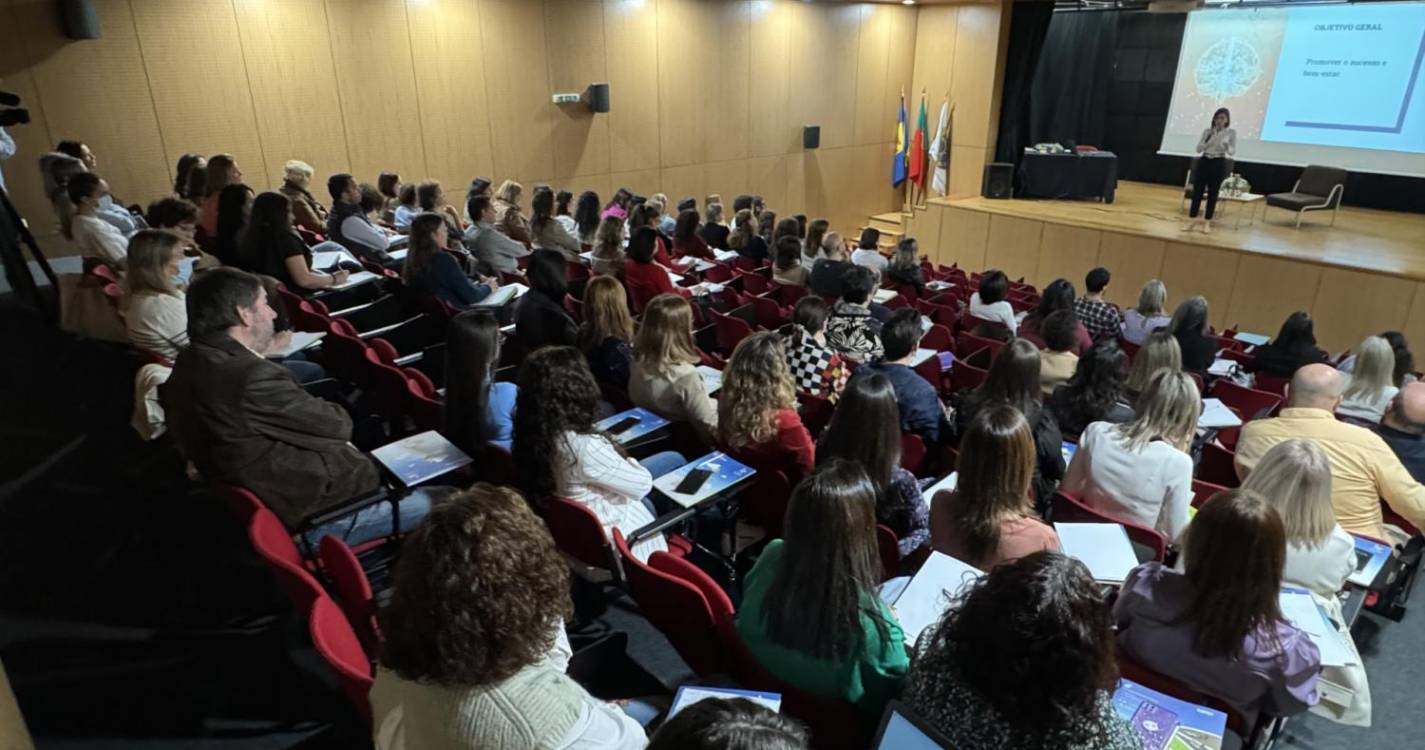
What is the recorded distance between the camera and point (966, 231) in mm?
11844

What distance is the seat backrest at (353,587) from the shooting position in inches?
89.1

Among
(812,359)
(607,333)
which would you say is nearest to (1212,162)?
(812,359)

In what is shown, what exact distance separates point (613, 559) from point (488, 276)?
14.0ft

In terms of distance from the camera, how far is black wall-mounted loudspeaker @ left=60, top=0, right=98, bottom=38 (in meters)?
6.94

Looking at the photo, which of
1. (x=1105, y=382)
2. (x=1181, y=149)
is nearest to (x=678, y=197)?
(x=1181, y=149)

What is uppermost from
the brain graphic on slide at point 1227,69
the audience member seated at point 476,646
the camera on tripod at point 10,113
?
the brain graphic on slide at point 1227,69

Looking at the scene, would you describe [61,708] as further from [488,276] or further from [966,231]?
[966,231]

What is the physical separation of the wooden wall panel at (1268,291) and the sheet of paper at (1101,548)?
314 inches

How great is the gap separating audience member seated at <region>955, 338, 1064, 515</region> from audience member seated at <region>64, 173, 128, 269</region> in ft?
19.6

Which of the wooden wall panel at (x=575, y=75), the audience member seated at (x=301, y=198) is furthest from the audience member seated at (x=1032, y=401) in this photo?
the wooden wall panel at (x=575, y=75)

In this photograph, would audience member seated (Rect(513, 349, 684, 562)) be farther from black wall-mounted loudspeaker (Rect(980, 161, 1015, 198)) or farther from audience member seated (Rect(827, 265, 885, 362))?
black wall-mounted loudspeaker (Rect(980, 161, 1015, 198))

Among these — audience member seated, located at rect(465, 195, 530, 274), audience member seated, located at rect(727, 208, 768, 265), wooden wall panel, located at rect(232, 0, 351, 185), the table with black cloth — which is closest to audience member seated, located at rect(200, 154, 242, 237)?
audience member seated, located at rect(465, 195, 530, 274)

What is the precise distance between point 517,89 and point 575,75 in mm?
896

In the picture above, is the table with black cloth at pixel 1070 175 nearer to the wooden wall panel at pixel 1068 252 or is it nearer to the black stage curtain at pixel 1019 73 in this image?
the black stage curtain at pixel 1019 73
